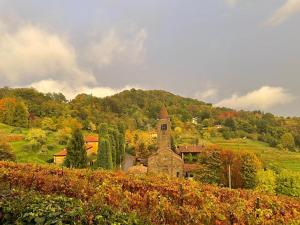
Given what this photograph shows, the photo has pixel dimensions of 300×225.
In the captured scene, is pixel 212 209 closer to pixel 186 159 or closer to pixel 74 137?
pixel 74 137

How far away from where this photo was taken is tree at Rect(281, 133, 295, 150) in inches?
4924

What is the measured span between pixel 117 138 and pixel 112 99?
276 ft

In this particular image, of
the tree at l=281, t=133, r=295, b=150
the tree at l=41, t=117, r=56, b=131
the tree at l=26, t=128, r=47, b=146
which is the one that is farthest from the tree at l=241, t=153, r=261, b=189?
the tree at l=281, t=133, r=295, b=150

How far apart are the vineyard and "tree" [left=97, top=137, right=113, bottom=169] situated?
111 ft

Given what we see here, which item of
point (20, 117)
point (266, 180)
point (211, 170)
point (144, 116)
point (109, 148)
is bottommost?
point (266, 180)

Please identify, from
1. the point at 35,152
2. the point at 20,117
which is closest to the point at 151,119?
the point at 20,117

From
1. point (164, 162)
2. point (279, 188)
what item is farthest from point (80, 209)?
point (164, 162)

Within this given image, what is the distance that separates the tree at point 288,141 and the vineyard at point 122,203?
4591 inches

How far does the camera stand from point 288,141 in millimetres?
125938

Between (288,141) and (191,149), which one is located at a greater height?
(288,141)

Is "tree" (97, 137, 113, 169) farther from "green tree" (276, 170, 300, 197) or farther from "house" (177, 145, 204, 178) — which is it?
"house" (177, 145, 204, 178)

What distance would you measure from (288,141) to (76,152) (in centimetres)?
9775

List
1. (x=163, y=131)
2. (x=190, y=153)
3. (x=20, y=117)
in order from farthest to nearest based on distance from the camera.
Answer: (x=20, y=117) < (x=190, y=153) < (x=163, y=131)

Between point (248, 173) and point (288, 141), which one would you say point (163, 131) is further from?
point (288, 141)
